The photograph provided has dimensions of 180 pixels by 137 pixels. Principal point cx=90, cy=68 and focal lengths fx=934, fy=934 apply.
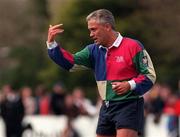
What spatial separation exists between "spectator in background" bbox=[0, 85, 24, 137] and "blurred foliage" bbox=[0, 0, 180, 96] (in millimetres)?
7310

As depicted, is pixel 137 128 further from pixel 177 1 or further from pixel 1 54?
pixel 1 54

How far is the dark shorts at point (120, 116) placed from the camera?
11.1 metres

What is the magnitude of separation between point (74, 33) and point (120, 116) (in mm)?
31514

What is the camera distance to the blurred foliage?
1369 inches

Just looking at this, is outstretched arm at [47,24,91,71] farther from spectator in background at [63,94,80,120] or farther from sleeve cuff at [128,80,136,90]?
spectator in background at [63,94,80,120]

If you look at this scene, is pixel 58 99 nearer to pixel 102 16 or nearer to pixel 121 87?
pixel 102 16

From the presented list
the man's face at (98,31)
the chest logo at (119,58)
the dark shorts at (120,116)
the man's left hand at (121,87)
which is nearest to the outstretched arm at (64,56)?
the man's face at (98,31)

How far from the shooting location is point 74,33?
139 ft

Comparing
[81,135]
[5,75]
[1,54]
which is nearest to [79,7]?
[5,75]

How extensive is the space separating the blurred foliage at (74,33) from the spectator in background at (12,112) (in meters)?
7.31

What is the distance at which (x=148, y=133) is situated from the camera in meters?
24.6

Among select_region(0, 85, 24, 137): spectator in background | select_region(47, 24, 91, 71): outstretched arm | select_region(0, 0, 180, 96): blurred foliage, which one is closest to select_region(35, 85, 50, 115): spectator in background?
select_region(0, 85, 24, 137): spectator in background

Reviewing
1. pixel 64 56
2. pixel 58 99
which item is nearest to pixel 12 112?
pixel 58 99

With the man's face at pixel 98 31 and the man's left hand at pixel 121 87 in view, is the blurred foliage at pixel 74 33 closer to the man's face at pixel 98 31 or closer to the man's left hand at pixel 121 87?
the man's face at pixel 98 31
